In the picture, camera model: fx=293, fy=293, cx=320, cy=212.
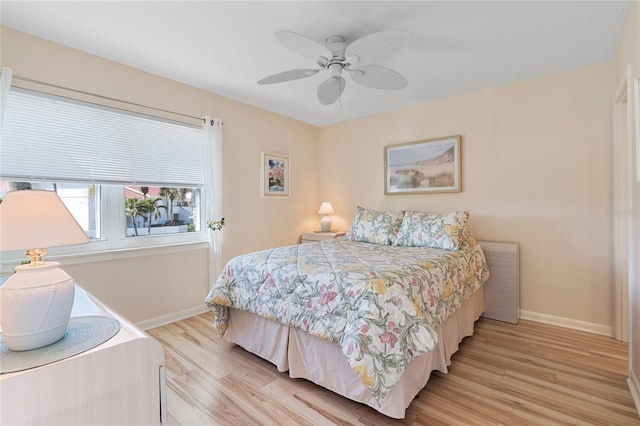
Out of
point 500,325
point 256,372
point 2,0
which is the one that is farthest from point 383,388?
point 2,0

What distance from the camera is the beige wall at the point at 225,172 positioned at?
7.77 ft

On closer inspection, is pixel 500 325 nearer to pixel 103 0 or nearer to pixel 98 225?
pixel 98 225

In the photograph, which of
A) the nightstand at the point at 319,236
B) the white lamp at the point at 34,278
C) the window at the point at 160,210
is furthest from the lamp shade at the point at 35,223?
the nightstand at the point at 319,236

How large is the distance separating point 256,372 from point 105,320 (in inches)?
52.1

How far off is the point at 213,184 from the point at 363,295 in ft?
7.53

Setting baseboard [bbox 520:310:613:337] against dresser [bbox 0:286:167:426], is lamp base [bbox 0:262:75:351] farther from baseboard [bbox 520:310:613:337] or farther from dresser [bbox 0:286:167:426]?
baseboard [bbox 520:310:613:337]

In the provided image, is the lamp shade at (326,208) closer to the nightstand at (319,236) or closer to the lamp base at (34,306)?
the nightstand at (319,236)

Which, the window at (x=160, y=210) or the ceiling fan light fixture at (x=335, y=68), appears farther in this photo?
the window at (x=160, y=210)

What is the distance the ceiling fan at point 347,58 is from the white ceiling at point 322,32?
0.70 ft

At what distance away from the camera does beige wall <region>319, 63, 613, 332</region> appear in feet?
8.76

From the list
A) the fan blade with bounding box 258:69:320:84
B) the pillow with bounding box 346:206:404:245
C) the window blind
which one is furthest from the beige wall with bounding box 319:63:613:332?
the window blind

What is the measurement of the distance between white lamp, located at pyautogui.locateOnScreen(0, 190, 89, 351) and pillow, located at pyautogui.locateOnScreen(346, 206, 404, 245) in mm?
2666

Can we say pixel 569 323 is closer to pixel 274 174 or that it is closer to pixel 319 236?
pixel 319 236

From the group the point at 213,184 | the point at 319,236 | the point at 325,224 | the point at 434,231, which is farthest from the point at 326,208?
the point at 434,231
